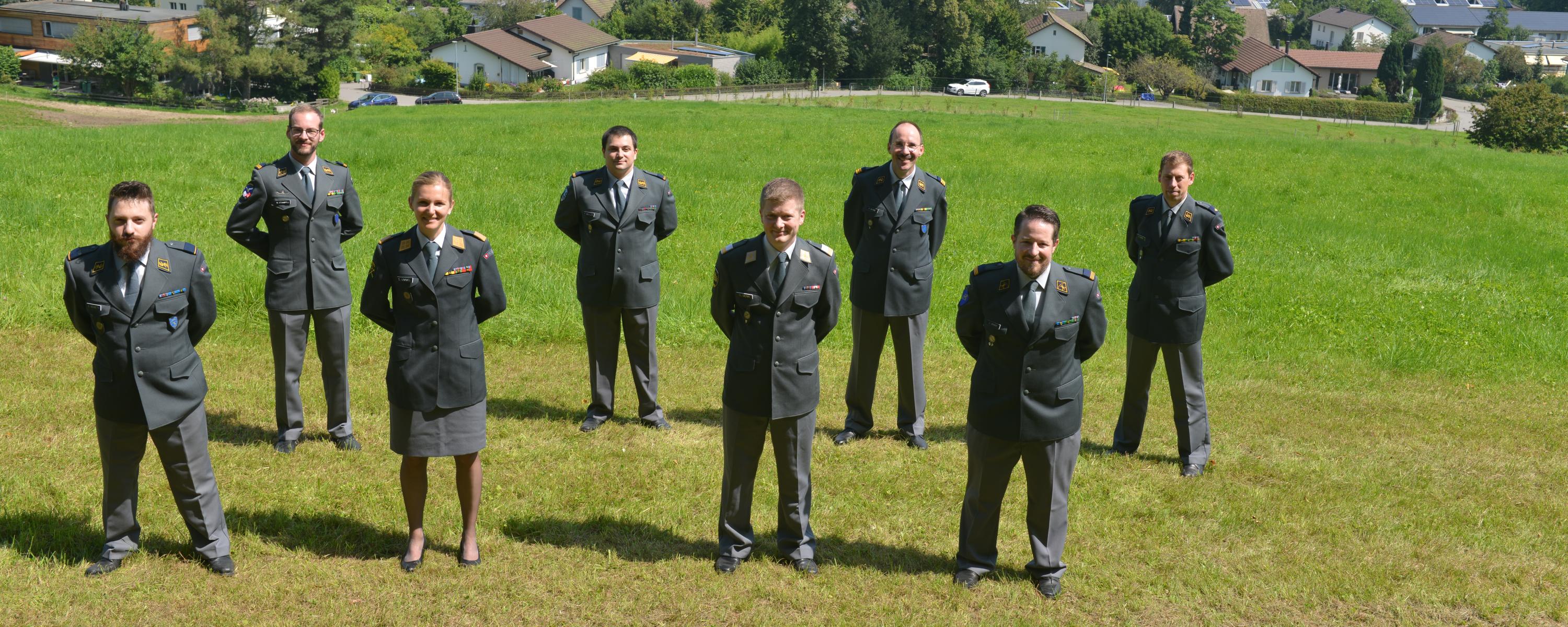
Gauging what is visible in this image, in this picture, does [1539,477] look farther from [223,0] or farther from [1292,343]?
[223,0]

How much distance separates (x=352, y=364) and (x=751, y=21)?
316 feet

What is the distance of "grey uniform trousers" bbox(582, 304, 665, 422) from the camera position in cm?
873

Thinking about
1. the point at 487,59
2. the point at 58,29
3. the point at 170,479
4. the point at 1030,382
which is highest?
the point at 58,29

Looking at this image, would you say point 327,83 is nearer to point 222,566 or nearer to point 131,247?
point 131,247

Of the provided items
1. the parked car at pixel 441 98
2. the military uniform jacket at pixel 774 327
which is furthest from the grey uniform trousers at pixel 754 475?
the parked car at pixel 441 98

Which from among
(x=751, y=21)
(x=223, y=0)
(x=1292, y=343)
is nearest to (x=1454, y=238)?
(x=1292, y=343)

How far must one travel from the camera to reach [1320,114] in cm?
7194

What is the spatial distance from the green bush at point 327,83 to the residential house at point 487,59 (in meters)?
10.9

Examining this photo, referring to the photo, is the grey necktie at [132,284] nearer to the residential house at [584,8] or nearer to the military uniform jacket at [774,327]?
the military uniform jacket at [774,327]

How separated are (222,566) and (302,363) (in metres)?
2.46

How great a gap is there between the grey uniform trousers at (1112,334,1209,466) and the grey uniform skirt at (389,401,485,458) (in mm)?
4932

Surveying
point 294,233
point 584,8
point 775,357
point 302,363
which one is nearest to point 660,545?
point 775,357

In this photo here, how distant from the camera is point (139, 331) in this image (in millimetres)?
5562

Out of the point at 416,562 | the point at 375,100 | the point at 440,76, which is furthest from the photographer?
the point at 440,76
